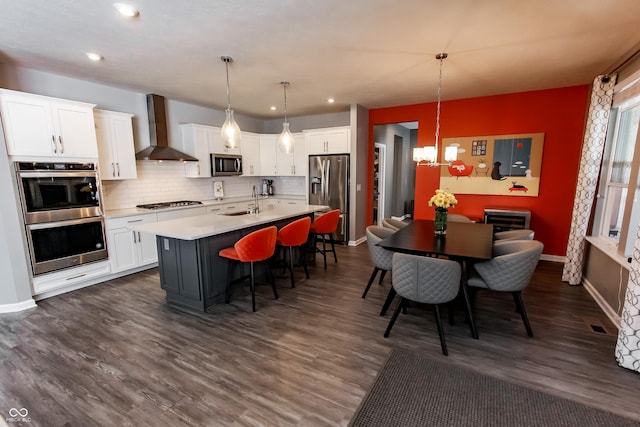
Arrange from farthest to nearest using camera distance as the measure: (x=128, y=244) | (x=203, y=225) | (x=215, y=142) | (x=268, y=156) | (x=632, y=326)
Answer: (x=268, y=156) < (x=215, y=142) < (x=128, y=244) < (x=203, y=225) < (x=632, y=326)

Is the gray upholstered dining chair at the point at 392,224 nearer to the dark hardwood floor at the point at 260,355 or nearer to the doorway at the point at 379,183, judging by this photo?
the dark hardwood floor at the point at 260,355

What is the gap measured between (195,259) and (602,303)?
4.41 metres

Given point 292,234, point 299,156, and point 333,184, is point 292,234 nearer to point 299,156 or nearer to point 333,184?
point 333,184

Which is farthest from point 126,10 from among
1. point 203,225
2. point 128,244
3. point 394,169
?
point 394,169

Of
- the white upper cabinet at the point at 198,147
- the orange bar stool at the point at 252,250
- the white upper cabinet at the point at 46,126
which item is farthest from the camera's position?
the white upper cabinet at the point at 198,147

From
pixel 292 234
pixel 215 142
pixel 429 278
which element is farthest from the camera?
pixel 215 142

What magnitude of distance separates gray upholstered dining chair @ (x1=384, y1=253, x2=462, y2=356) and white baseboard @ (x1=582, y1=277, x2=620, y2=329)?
71.9 inches

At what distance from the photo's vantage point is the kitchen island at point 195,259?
3070 millimetres

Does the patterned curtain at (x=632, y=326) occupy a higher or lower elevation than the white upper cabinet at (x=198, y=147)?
lower

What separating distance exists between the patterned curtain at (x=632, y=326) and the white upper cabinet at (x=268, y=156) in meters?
5.75

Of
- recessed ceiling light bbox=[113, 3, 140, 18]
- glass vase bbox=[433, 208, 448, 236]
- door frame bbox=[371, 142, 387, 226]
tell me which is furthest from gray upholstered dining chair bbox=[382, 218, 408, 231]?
recessed ceiling light bbox=[113, 3, 140, 18]

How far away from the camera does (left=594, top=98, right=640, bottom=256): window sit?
2.91 meters

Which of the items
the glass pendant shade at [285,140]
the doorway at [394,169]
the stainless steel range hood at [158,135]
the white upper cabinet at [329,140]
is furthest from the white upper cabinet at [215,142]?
the doorway at [394,169]

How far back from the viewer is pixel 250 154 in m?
6.39
